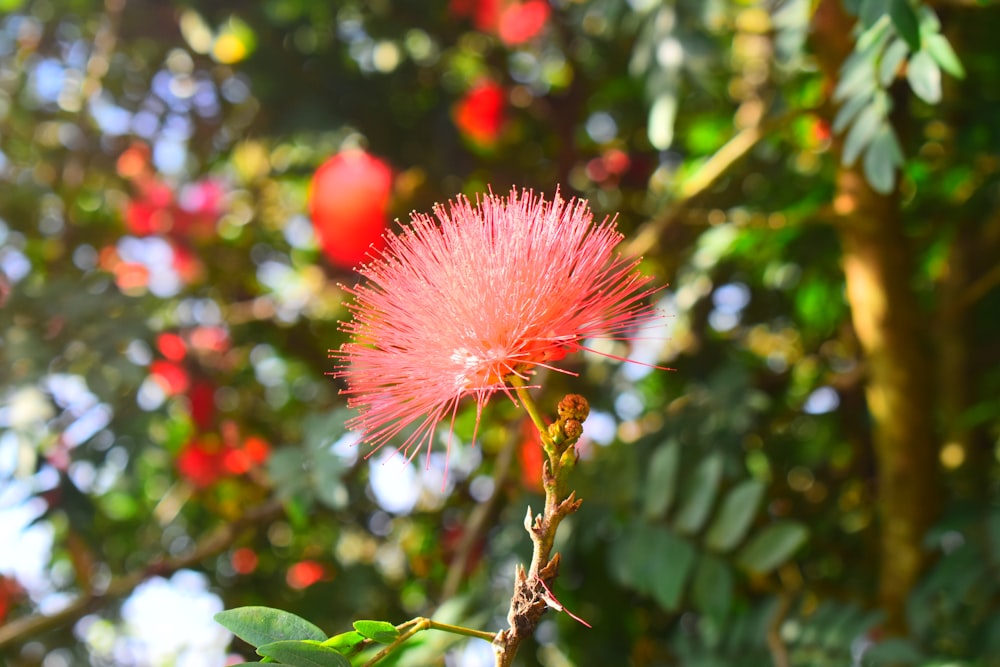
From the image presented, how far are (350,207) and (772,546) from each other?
3.73 ft

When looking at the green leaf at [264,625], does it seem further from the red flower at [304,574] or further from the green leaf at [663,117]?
the red flower at [304,574]

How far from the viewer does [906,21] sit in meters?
1.06

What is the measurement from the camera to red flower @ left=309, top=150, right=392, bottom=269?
2.11 metres

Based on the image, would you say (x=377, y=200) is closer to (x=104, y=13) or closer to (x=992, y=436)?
(x=104, y=13)

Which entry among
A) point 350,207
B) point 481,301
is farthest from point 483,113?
point 481,301

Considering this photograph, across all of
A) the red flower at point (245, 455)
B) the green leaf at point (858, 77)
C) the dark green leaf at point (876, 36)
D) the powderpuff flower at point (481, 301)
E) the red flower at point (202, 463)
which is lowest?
the red flower at point (245, 455)

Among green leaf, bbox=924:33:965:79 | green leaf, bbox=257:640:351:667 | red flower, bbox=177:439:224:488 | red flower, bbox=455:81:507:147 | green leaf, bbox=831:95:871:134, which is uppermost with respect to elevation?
green leaf, bbox=257:640:351:667

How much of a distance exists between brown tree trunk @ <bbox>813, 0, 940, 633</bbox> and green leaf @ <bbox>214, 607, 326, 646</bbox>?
4.22ft

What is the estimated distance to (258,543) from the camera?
239 centimetres

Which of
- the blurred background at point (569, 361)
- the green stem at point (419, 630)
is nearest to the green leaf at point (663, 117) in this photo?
the blurred background at point (569, 361)

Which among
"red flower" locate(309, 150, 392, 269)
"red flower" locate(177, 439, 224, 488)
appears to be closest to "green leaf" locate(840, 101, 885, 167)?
"red flower" locate(309, 150, 392, 269)

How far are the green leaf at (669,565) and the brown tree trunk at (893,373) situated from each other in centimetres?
46

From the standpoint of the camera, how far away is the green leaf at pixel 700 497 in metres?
1.48

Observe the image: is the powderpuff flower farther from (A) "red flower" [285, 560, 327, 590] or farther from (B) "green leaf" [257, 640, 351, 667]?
(A) "red flower" [285, 560, 327, 590]
